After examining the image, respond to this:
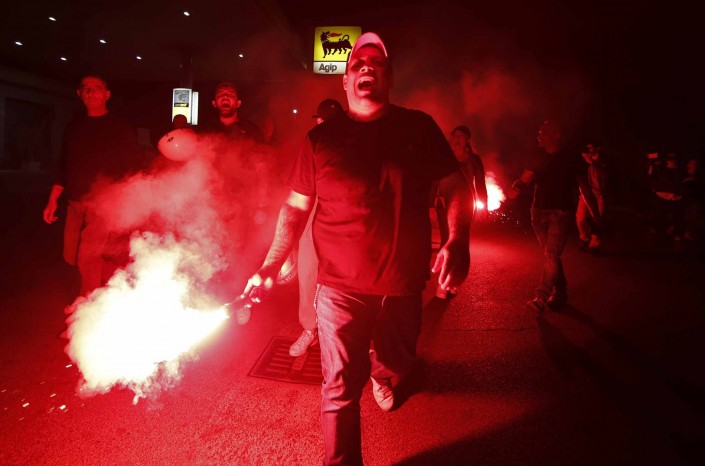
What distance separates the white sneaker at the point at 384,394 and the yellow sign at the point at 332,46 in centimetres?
1406

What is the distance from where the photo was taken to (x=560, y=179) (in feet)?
16.9

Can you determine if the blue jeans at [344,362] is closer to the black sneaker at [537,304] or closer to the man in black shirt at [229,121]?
the man in black shirt at [229,121]

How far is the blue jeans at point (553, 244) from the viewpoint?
523cm

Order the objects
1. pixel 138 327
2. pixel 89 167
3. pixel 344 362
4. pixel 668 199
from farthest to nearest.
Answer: pixel 668 199, pixel 89 167, pixel 138 327, pixel 344 362

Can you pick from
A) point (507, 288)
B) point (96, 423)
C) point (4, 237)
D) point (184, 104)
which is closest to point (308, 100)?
point (184, 104)

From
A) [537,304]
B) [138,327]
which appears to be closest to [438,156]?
[138,327]

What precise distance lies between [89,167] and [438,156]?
12.2 ft

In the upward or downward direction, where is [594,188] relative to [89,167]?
upward

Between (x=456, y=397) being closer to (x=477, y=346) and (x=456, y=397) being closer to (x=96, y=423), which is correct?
(x=477, y=346)

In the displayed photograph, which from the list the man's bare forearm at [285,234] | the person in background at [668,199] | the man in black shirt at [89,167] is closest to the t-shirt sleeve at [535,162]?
the man's bare forearm at [285,234]

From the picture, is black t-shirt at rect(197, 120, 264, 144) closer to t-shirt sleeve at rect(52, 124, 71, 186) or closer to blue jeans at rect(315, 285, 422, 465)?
t-shirt sleeve at rect(52, 124, 71, 186)

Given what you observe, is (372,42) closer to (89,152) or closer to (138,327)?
(138,327)

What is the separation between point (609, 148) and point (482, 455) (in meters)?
20.7

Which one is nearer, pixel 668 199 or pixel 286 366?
pixel 286 366
